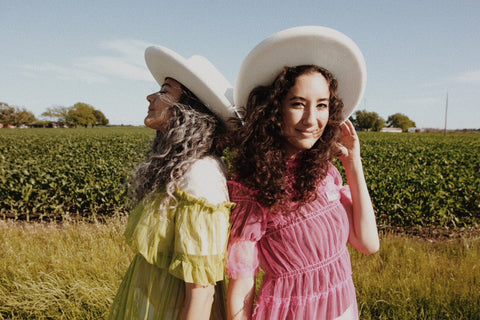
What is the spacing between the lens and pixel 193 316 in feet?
3.84

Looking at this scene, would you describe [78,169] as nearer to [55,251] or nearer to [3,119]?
[55,251]

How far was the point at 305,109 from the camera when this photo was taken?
4.41 ft

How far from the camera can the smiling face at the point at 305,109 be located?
4.37 feet

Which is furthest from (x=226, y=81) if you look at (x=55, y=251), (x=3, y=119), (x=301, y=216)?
(x=3, y=119)

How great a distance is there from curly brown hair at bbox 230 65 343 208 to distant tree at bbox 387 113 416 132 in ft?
421

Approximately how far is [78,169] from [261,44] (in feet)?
26.1

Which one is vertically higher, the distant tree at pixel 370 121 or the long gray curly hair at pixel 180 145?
the distant tree at pixel 370 121

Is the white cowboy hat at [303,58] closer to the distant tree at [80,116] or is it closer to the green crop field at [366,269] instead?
the green crop field at [366,269]

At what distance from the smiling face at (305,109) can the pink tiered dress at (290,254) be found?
0.28m

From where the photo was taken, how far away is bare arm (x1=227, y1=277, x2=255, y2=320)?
128cm

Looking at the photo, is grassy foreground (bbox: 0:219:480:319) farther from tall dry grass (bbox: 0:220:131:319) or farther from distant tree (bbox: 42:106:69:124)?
distant tree (bbox: 42:106:69:124)

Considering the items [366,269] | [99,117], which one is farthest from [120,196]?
[99,117]

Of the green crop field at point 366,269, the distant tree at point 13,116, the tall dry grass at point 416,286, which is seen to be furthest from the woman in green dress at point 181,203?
the distant tree at point 13,116

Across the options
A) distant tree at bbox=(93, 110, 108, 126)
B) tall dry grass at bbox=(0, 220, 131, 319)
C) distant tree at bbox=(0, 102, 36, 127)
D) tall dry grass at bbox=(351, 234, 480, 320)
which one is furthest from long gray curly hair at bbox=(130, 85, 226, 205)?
distant tree at bbox=(93, 110, 108, 126)
